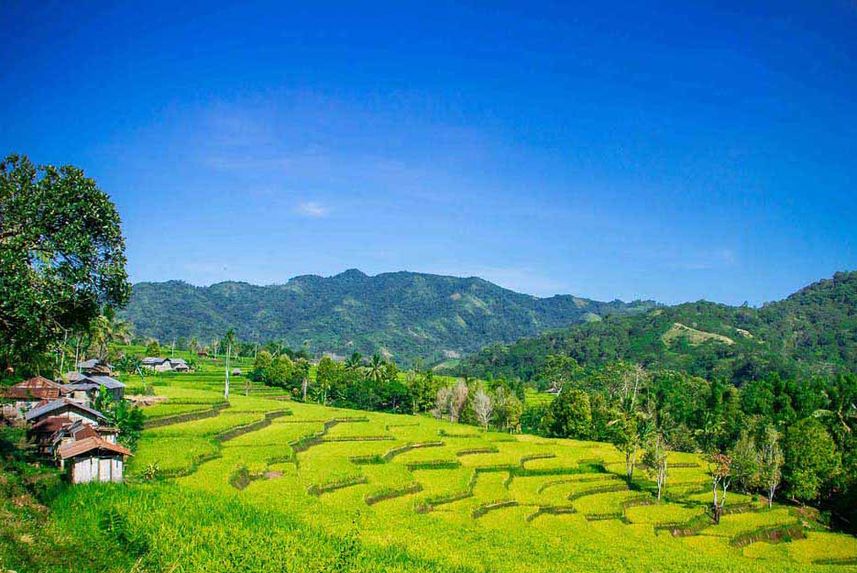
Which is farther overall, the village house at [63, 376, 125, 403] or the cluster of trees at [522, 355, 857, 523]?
the cluster of trees at [522, 355, 857, 523]

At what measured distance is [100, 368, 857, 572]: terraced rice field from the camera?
2500 centimetres

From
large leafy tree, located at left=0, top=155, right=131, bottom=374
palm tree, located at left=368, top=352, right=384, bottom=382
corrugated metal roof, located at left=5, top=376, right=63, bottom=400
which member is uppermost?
large leafy tree, located at left=0, top=155, right=131, bottom=374

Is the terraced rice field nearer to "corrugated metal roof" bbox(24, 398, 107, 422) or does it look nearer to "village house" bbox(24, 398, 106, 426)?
"village house" bbox(24, 398, 106, 426)

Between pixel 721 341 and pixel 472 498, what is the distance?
134558mm

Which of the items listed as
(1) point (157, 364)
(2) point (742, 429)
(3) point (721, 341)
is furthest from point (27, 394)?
(3) point (721, 341)

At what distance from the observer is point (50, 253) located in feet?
55.3

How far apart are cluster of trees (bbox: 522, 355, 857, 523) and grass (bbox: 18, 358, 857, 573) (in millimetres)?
3028

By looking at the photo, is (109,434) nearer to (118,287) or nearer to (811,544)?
(118,287)

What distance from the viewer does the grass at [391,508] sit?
17.7 meters

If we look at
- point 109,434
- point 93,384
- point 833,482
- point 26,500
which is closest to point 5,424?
point 109,434

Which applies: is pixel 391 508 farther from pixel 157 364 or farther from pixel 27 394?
pixel 157 364

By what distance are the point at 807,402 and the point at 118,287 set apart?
6844 centimetres

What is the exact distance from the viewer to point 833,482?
46812mm

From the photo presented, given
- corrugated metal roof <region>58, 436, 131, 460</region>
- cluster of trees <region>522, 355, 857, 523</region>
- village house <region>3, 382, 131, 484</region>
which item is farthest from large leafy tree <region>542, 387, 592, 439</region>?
corrugated metal roof <region>58, 436, 131, 460</region>
